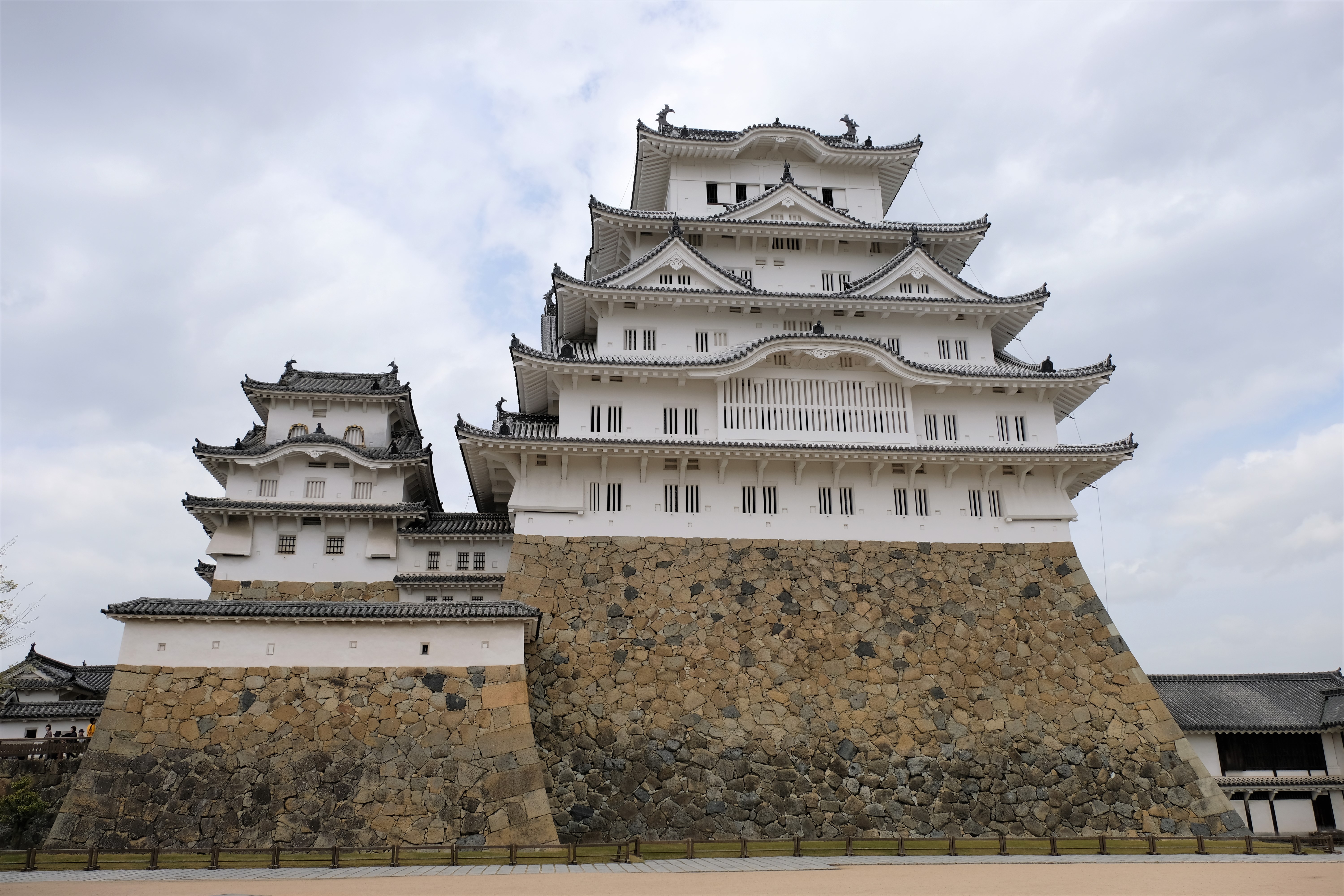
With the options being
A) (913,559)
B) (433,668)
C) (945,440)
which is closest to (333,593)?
(433,668)

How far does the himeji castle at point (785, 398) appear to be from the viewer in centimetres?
2186

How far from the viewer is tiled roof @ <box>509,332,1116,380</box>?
22312mm

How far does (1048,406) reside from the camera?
78.8 feet

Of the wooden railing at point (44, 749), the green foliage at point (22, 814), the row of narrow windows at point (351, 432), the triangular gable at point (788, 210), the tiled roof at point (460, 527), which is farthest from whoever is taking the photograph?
the triangular gable at point (788, 210)

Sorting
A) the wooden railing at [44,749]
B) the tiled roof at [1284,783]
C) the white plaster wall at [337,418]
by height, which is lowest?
the tiled roof at [1284,783]

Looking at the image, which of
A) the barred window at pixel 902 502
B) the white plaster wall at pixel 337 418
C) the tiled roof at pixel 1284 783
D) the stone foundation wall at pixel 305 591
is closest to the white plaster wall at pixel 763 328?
the barred window at pixel 902 502

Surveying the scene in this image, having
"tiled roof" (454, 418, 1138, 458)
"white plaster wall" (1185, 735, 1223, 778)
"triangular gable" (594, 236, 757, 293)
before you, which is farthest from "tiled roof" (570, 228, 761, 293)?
"white plaster wall" (1185, 735, 1223, 778)

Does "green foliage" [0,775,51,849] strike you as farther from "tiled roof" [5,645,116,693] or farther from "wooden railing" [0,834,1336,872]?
"tiled roof" [5,645,116,693]

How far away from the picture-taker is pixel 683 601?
68.3 feet

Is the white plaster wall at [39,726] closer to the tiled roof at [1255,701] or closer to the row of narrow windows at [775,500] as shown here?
the row of narrow windows at [775,500]

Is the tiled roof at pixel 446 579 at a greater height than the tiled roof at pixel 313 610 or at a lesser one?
greater

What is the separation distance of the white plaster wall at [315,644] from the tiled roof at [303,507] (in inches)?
225

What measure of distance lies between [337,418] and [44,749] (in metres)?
10.6

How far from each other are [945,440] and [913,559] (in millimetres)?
3423
